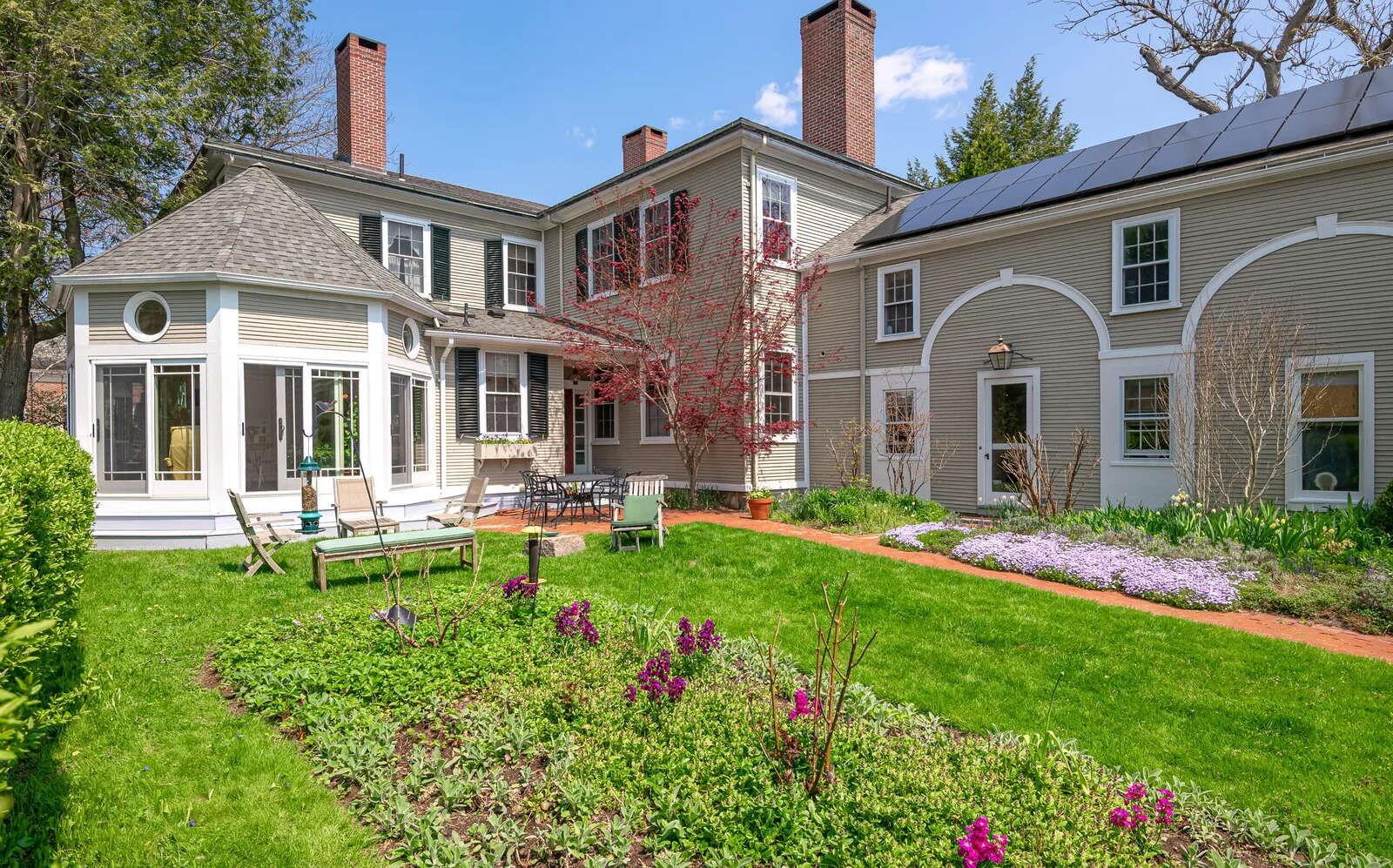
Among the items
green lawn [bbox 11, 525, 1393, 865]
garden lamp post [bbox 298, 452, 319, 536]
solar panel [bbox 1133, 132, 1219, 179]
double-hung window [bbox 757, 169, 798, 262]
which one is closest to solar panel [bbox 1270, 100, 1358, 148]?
solar panel [bbox 1133, 132, 1219, 179]

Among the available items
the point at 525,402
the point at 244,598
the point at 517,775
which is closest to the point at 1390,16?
the point at 525,402

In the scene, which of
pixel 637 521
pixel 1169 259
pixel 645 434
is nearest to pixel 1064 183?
pixel 1169 259

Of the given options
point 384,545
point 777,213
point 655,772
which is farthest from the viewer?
point 777,213

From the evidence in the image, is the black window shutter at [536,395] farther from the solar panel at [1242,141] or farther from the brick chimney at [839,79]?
the solar panel at [1242,141]

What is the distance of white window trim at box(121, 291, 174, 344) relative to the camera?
1054cm

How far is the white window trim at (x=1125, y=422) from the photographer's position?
35.4ft

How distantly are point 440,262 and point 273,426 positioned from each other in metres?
6.75

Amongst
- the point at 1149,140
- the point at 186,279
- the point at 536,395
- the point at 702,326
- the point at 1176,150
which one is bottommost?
the point at 536,395

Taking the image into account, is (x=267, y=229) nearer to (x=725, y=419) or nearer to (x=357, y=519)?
(x=357, y=519)

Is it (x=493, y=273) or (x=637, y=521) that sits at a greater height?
(x=493, y=273)

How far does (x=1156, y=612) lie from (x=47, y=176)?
2458 centimetres

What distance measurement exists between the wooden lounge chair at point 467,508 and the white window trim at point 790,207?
24.0ft

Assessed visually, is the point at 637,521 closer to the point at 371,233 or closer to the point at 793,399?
the point at 793,399

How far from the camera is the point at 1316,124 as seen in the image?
1056 cm
